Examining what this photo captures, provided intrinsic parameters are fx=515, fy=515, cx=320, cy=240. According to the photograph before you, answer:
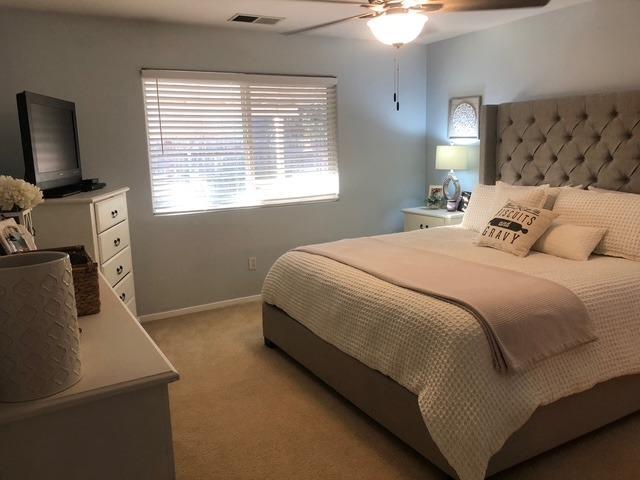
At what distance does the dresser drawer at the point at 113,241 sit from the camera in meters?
3.08

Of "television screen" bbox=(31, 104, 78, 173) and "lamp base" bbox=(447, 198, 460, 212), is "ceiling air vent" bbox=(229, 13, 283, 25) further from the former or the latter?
"lamp base" bbox=(447, 198, 460, 212)

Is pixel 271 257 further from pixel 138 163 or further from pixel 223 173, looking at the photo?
pixel 138 163

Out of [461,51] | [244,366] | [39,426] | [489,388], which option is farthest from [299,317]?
[461,51]

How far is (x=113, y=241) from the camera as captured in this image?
130 inches

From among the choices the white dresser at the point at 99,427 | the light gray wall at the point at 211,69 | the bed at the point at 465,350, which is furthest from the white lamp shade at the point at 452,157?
the white dresser at the point at 99,427

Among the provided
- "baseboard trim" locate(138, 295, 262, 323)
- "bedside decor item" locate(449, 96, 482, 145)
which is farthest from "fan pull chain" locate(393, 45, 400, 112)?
"baseboard trim" locate(138, 295, 262, 323)

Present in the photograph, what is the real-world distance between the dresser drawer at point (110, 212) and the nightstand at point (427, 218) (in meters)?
2.57

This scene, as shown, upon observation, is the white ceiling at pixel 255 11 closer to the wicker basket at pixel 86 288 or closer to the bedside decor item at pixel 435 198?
the bedside decor item at pixel 435 198

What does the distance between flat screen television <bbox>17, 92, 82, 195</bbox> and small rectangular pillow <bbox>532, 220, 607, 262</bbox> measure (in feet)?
9.65

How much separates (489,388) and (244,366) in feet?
5.71

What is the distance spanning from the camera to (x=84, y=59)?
3688 mm

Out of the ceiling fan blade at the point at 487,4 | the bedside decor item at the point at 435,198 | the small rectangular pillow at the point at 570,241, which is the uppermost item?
the ceiling fan blade at the point at 487,4

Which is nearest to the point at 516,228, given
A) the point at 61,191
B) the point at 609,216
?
the point at 609,216

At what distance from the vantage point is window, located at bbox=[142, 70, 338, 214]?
406 cm
